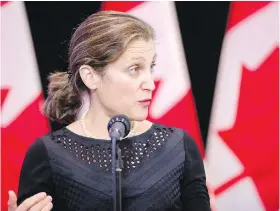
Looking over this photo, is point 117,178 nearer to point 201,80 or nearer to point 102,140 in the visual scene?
point 102,140

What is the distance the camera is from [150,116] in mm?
2391

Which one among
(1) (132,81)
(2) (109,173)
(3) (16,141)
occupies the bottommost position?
(2) (109,173)

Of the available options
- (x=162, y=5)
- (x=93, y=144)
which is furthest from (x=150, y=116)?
(x=93, y=144)

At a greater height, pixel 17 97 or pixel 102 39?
pixel 17 97

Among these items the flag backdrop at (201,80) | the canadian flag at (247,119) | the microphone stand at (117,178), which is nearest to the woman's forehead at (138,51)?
the microphone stand at (117,178)

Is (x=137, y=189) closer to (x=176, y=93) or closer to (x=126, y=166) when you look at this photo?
(x=126, y=166)

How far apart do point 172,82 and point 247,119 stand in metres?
0.39

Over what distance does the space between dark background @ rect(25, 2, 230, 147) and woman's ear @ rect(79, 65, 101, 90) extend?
26.5 inches

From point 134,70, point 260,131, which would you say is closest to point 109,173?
point 134,70

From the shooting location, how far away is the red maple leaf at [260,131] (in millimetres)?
2312

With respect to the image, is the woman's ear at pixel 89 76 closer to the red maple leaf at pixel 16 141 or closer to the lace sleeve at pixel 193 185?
the lace sleeve at pixel 193 185

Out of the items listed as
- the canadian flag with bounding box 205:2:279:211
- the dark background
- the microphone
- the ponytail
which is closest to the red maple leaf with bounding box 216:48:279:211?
the canadian flag with bounding box 205:2:279:211

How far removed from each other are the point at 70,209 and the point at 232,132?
37.5 inches

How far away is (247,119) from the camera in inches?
91.8
